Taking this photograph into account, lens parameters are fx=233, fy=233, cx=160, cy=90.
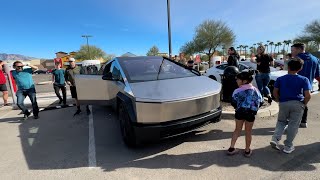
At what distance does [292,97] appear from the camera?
3.48m

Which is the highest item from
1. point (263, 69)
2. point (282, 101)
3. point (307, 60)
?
point (307, 60)

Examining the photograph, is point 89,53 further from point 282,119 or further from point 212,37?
point 282,119

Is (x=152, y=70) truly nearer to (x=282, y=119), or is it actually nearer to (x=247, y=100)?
(x=247, y=100)

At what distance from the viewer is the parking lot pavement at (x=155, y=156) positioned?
3.19 m

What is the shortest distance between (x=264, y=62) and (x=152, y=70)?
3.40 metres

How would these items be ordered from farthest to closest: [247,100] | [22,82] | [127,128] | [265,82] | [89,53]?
[89,53]
[265,82]
[22,82]
[127,128]
[247,100]

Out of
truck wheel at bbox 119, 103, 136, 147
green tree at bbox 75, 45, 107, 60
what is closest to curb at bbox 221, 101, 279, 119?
truck wheel at bbox 119, 103, 136, 147

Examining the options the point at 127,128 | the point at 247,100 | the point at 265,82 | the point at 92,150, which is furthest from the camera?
the point at 265,82

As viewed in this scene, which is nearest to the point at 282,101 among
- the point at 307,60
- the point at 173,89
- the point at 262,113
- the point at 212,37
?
the point at 307,60

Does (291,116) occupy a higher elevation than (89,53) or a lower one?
lower

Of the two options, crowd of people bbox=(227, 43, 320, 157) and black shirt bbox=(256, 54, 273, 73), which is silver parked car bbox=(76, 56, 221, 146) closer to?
crowd of people bbox=(227, 43, 320, 157)

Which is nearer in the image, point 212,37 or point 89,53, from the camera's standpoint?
point 212,37

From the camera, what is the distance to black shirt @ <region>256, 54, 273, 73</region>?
20.7ft

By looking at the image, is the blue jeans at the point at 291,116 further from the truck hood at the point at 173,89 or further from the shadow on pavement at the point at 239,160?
the truck hood at the point at 173,89
